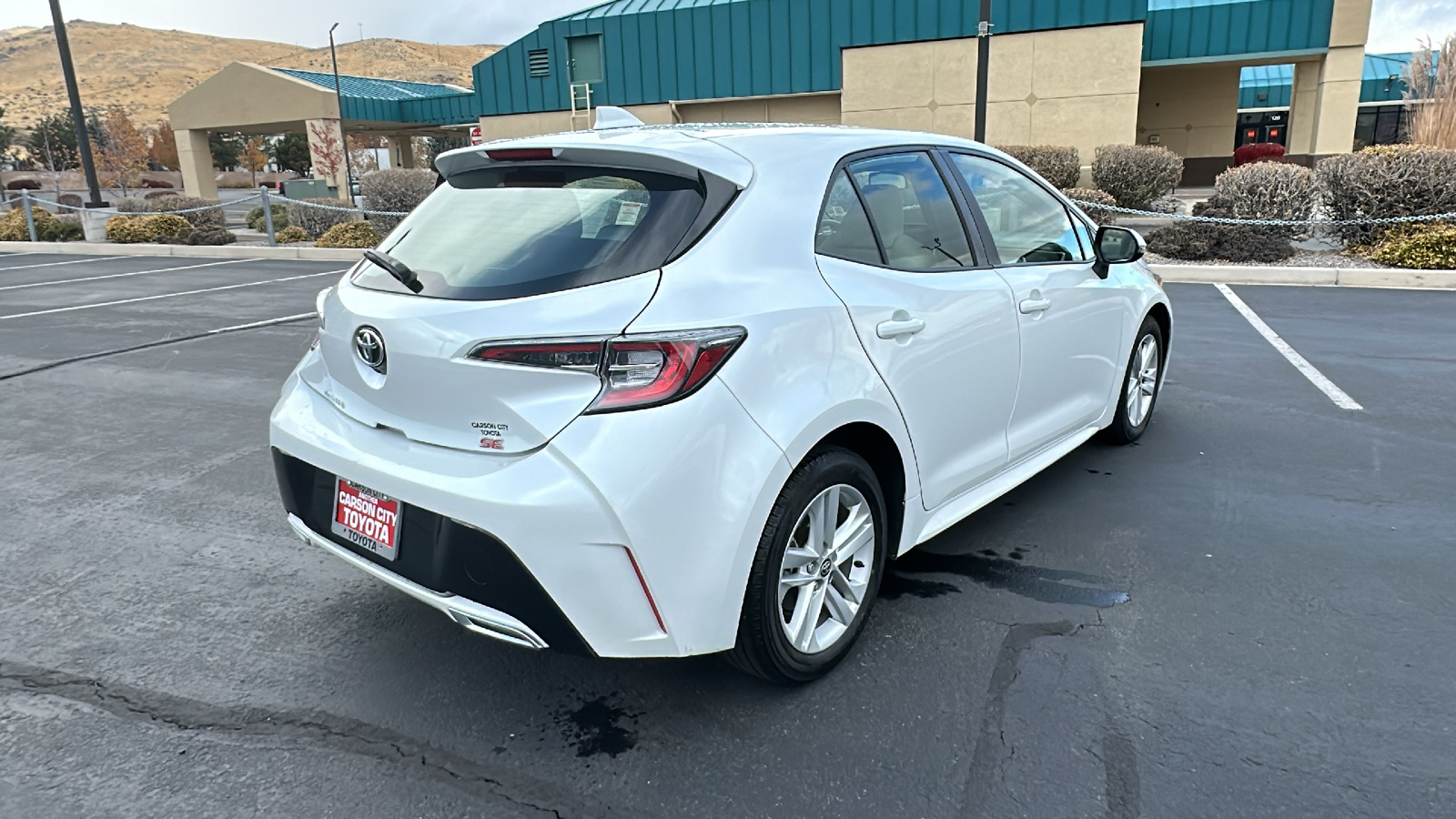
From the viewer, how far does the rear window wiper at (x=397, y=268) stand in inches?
108

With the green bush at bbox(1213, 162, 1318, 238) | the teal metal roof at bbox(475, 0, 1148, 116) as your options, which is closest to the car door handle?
the green bush at bbox(1213, 162, 1318, 238)

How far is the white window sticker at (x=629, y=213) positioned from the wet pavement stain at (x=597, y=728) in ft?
4.67

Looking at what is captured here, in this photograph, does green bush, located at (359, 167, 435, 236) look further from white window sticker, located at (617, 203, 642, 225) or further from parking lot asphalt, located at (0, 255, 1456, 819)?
white window sticker, located at (617, 203, 642, 225)

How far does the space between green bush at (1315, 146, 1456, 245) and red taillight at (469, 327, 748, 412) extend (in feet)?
42.0

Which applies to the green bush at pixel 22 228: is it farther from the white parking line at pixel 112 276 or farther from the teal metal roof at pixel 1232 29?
the teal metal roof at pixel 1232 29

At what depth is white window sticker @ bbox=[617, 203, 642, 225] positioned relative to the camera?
103 inches

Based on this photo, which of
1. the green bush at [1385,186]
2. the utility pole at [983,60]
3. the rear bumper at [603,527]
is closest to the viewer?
the rear bumper at [603,527]

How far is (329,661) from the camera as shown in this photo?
3.08 m

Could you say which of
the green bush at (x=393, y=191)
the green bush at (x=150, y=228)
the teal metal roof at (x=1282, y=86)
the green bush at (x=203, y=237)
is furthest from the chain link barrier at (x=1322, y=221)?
the teal metal roof at (x=1282, y=86)

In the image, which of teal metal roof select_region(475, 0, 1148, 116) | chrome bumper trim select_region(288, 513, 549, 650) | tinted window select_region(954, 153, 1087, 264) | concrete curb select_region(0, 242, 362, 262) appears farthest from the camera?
teal metal roof select_region(475, 0, 1148, 116)

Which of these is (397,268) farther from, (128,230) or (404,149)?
(404,149)

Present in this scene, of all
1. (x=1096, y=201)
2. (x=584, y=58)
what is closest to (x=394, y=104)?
(x=584, y=58)

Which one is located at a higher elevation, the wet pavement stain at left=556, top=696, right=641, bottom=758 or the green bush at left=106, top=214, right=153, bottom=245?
the green bush at left=106, top=214, right=153, bottom=245

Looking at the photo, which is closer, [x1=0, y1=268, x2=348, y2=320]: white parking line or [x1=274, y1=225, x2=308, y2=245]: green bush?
[x1=0, y1=268, x2=348, y2=320]: white parking line
